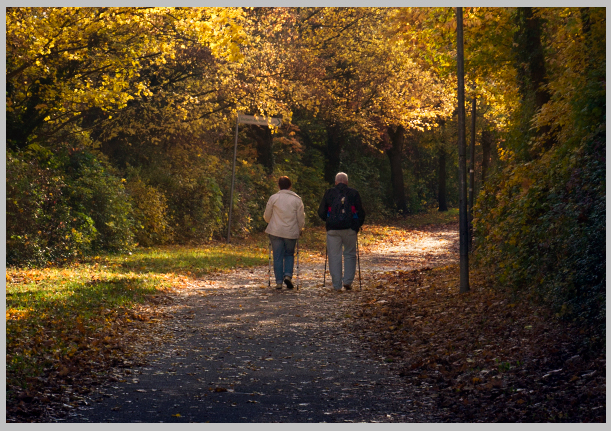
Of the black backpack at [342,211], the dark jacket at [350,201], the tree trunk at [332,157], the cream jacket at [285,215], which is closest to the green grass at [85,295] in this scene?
the cream jacket at [285,215]

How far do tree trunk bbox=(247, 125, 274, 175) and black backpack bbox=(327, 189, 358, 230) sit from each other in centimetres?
1795

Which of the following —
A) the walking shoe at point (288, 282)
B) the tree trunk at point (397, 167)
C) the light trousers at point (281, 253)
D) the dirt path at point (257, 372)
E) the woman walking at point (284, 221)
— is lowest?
the dirt path at point (257, 372)

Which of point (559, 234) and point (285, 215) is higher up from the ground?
point (285, 215)

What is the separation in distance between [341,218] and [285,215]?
1163 mm

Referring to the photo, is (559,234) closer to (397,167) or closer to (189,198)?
(189,198)

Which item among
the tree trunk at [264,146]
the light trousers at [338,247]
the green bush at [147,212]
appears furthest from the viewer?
the tree trunk at [264,146]

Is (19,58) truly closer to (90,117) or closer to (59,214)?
(59,214)

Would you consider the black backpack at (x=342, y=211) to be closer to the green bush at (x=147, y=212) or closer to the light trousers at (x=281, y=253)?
the light trousers at (x=281, y=253)

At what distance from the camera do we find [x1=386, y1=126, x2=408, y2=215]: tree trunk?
40.2m

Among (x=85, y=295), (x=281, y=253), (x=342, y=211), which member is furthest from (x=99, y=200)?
(x=342, y=211)

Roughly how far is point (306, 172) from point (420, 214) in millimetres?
11679

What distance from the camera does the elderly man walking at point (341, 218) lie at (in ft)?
42.1

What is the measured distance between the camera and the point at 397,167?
40.5 m

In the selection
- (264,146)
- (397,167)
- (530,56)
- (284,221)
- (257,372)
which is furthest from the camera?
(397,167)
